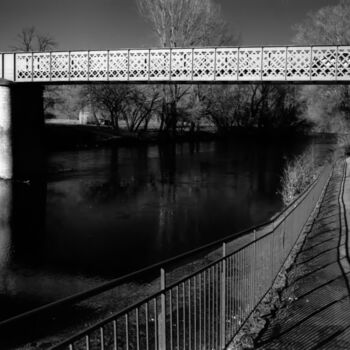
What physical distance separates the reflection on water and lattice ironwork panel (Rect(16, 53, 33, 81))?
770cm

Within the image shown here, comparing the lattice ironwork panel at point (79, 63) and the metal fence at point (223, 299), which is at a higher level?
the lattice ironwork panel at point (79, 63)

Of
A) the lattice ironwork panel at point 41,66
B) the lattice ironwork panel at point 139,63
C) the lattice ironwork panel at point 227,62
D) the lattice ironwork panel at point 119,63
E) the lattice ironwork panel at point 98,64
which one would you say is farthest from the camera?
the lattice ironwork panel at point 41,66

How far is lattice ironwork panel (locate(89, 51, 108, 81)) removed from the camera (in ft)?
109

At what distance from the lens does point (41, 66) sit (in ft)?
113

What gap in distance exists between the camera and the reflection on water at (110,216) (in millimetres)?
13969

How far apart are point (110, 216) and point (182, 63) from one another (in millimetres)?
14581

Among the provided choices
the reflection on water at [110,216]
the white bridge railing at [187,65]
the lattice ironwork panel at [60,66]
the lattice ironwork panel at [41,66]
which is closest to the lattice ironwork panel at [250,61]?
the white bridge railing at [187,65]

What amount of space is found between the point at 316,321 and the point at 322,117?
41.2 metres

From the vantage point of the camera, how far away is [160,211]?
75.2ft

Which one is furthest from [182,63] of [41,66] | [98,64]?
[41,66]

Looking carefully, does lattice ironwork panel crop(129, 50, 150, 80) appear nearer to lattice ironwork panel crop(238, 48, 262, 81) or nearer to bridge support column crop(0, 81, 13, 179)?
lattice ironwork panel crop(238, 48, 262, 81)

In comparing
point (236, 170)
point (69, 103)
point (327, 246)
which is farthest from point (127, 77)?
point (69, 103)

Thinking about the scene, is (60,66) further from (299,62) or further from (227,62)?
(299,62)

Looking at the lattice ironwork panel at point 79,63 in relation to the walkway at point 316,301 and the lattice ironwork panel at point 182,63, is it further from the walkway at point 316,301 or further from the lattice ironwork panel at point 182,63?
the walkway at point 316,301
